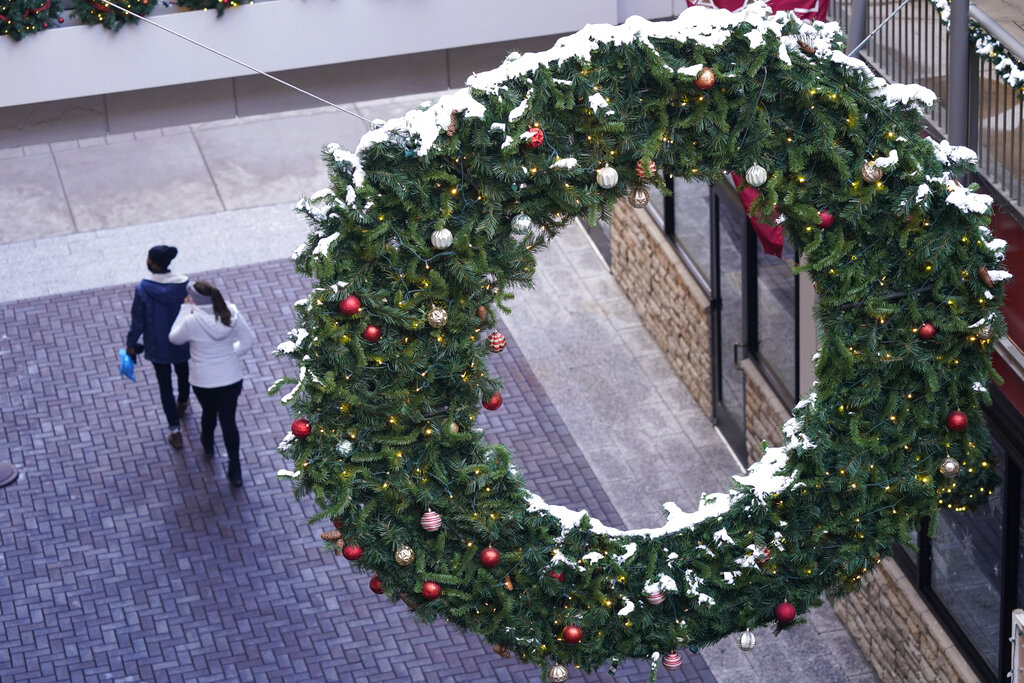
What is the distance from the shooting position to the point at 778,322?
35.4 ft

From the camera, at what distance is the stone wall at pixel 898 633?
8766mm

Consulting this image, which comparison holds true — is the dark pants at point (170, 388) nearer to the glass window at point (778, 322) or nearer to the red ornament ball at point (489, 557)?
the glass window at point (778, 322)

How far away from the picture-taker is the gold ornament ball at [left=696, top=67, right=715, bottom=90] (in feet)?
19.7

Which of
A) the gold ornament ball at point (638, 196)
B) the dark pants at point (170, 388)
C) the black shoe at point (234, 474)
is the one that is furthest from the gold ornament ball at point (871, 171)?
the dark pants at point (170, 388)

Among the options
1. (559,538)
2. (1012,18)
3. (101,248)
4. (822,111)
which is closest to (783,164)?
(822,111)

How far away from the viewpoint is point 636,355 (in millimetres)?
12773

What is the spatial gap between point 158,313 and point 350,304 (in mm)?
5061

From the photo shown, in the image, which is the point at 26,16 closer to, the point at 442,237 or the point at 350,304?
the point at 350,304

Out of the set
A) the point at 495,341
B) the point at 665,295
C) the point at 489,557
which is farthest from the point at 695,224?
the point at 489,557

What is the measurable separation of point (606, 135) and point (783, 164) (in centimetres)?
73

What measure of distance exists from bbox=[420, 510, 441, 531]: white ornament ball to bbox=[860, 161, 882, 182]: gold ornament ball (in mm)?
2223

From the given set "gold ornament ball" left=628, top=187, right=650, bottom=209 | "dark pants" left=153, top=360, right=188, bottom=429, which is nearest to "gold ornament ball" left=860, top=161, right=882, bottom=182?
"gold ornament ball" left=628, top=187, right=650, bottom=209

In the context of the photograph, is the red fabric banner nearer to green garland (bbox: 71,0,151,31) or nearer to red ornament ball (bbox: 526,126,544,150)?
red ornament ball (bbox: 526,126,544,150)

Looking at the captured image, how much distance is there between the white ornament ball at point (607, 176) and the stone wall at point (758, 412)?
15.2 feet
